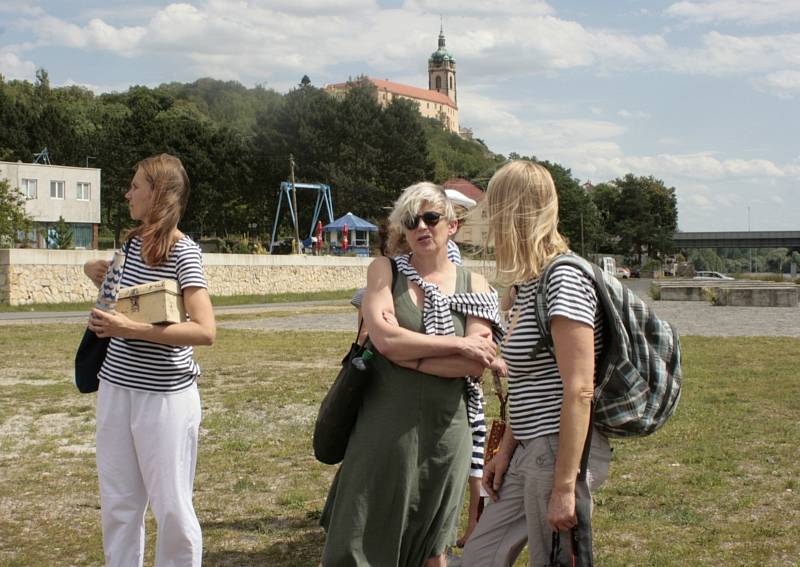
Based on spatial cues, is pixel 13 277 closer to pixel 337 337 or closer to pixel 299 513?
pixel 337 337

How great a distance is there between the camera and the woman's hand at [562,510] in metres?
3.01

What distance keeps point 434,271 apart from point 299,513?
2932 millimetres

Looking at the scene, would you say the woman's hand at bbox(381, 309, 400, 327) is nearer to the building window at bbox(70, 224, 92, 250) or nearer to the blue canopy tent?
the blue canopy tent

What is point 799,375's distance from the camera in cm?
1282

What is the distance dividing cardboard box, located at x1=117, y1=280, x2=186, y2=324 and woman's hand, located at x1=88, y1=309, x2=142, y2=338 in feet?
0.16

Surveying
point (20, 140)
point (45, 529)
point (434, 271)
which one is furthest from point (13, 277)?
point (20, 140)

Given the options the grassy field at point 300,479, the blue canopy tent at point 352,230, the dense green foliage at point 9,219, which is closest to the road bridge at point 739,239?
the blue canopy tent at point 352,230

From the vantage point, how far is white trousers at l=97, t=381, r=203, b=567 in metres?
3.95

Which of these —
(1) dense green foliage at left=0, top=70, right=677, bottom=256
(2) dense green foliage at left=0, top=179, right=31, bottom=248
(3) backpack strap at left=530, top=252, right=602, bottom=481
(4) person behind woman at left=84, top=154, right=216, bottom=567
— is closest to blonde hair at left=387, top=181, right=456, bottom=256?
(3) backpack strap at left=530, top=252, right=602, bottom=481

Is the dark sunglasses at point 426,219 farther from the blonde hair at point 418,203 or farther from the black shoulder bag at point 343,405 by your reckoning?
the black shoulder bag at point 343,405

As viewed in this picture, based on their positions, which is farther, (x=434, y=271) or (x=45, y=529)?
(x=45, y=529)

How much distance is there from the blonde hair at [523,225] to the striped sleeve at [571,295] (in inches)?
4.4

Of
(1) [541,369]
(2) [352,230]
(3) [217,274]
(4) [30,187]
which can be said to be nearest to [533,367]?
(1) [541,369]

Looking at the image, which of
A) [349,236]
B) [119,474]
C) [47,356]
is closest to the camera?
[119,474]
